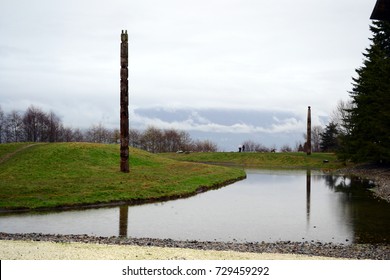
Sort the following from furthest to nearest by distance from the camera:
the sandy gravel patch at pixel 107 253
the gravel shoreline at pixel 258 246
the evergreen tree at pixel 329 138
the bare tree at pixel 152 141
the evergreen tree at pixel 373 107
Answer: the bare tree at pixel 152 141, the evergreen tree at pixel 329 138, the evergreen tree at pixel 373 107, the gravel shoreline at pixel 258 246, the sandy gravel patch at pixel 107 253

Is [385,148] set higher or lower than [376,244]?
higher

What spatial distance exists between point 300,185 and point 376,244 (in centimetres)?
1966

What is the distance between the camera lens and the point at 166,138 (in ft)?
345

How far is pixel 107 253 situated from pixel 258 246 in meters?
5.10

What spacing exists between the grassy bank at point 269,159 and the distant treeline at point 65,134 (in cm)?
2844

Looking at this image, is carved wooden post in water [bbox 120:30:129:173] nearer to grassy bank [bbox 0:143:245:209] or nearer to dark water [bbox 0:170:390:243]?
grassy bank [bbox 0:143:245:209]

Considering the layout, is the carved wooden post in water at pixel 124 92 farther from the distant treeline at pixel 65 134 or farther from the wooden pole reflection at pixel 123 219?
the distant treeline at pixel 65 134

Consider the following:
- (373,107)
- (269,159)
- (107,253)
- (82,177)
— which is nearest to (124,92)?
(82,177)

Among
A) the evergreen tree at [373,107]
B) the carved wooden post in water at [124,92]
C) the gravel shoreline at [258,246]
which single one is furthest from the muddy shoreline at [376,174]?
the carved wooden post in water at [124,92]

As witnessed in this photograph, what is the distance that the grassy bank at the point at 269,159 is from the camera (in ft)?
201

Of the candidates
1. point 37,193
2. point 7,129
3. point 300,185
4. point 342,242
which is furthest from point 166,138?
point 342,242

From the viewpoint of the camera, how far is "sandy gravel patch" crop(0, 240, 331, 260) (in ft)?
35.8
